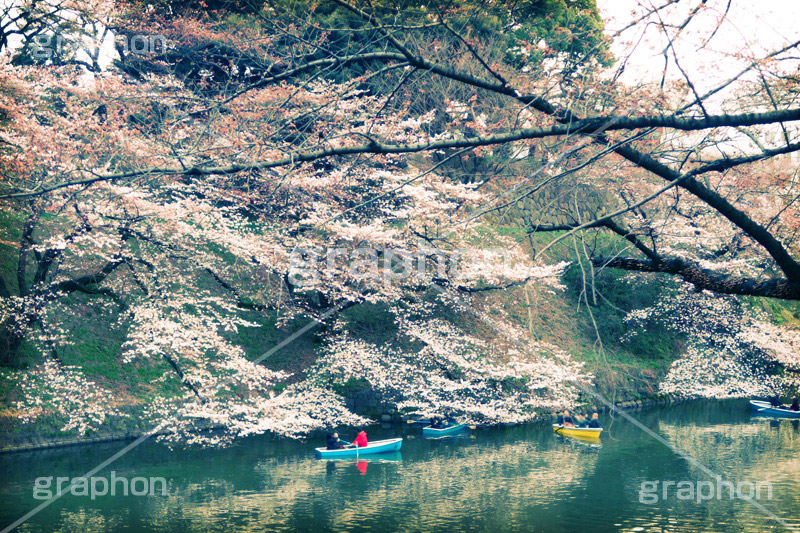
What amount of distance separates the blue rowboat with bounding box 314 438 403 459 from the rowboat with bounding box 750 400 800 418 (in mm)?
15887

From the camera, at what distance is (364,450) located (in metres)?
16.1

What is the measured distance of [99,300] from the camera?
67.0 ft

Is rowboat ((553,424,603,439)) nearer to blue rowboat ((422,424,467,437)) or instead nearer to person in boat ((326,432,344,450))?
blue rowboat ((422,424,467,437))

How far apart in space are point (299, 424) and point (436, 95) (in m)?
13.7

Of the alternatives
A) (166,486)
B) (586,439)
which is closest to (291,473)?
(166,486)

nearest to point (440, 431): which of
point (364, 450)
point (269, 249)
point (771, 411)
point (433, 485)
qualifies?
point (364, 450)

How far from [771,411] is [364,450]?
17.2m

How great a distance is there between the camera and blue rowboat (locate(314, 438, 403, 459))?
623 inches

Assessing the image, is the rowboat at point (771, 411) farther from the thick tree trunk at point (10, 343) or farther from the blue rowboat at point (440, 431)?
the thick tree trunk at point (10, 343)

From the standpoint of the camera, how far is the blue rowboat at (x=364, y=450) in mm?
15836

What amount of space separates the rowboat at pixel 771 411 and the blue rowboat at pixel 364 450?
52.1 ft

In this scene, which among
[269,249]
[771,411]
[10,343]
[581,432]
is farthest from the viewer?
[771,411]

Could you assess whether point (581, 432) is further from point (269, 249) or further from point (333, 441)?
point (269, 249)

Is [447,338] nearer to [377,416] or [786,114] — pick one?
[377,416]
